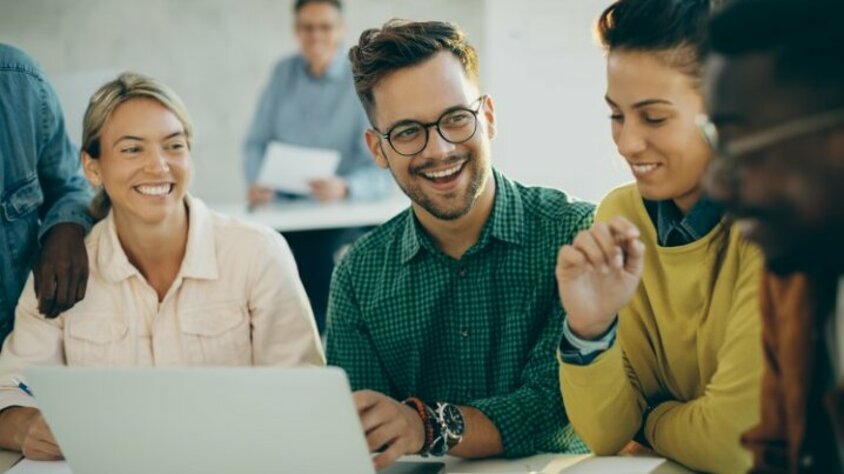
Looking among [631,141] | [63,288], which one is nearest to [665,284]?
[631,141]

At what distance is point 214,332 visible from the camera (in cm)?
199

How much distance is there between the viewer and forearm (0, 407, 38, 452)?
71.9 inches

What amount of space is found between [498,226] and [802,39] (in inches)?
38.1

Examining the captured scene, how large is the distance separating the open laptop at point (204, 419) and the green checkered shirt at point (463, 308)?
488mm

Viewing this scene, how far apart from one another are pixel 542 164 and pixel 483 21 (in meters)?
1.01

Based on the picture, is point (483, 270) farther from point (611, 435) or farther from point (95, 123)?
point (95, 123)

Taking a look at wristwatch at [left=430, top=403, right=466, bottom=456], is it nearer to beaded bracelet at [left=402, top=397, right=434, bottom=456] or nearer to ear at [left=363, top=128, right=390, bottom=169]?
beaded bracelet at [left=402, top=397, right=434, bottom=456]

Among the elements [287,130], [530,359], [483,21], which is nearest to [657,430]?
[530,359]

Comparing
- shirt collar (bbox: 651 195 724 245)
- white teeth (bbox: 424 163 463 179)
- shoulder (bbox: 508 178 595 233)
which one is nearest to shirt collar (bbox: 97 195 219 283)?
white teeth (bbox: 424 163 463 179)

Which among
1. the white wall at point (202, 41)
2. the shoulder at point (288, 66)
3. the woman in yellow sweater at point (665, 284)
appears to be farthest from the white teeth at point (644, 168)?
the white wall at point (202, 41)

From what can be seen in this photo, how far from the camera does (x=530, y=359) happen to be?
5.92 feet

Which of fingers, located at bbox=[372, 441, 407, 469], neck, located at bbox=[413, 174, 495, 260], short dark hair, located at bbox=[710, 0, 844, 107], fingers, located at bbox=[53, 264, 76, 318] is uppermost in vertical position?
short dark hair, located at bbox=[710, 0, 844, 107]

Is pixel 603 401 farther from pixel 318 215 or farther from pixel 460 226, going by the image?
pixel 318 215

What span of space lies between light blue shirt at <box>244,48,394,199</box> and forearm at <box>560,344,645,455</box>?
2.83 metres
